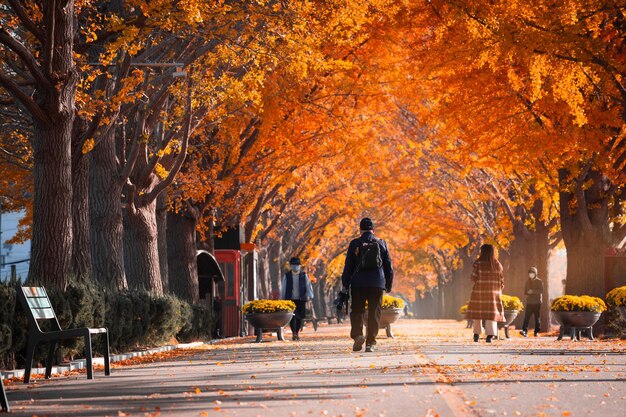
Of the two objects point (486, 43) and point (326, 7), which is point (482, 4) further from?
point (326, 7)

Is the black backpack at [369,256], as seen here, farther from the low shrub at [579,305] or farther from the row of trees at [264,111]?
the low shrub at [579,305]

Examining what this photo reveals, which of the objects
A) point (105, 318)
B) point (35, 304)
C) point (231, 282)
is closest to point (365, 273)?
point (105, 318)

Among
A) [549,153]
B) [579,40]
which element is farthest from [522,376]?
[549,153]

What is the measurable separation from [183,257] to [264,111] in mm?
4963

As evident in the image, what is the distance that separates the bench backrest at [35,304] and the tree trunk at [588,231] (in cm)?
1892

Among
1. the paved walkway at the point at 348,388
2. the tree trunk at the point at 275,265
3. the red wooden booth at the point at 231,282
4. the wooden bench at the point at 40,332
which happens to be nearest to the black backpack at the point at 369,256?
the paved walkway at the point at 348,388

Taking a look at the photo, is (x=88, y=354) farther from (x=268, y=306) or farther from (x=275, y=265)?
(x=275, y=265)

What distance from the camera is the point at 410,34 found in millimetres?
30141

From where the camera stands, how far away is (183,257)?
3531 cm

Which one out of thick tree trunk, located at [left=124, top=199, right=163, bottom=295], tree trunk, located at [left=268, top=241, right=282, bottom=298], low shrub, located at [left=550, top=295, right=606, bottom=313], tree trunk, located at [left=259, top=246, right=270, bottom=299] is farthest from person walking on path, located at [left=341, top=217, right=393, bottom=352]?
tree trunk, located at [left=268, top=241, right=282, bottom=298]

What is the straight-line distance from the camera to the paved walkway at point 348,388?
403 inches

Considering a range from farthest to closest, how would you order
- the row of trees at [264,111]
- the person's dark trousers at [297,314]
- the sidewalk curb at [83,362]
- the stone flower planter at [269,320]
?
the person's dark trousers at [297,314], the stone flower planter at [269,320], the row of trees at [264,111], the sidewalk curb at [83,362]

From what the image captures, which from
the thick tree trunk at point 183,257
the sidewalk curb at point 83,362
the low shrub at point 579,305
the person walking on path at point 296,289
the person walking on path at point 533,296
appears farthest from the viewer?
the person walking on path at point 533,296

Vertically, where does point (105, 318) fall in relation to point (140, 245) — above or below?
below
